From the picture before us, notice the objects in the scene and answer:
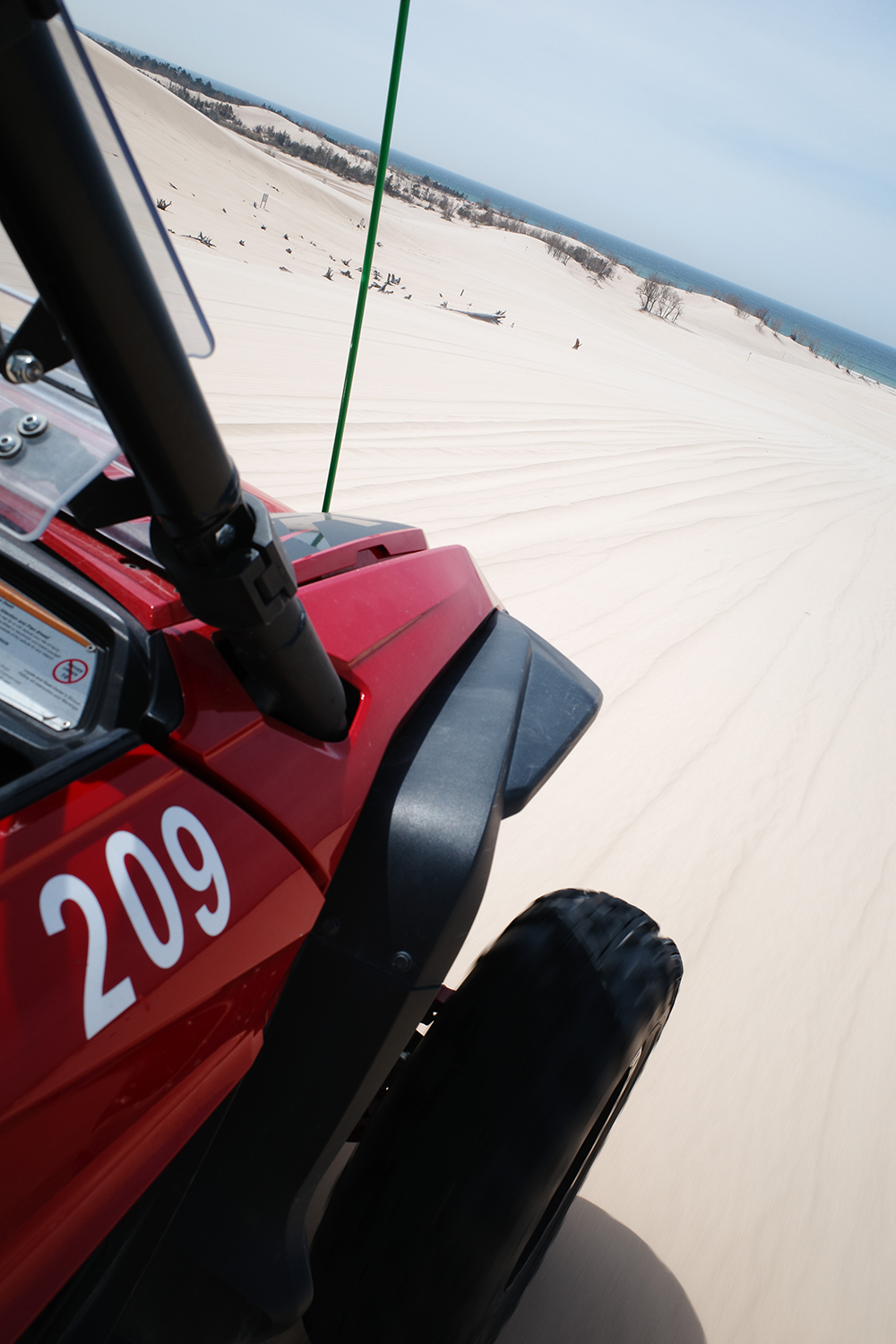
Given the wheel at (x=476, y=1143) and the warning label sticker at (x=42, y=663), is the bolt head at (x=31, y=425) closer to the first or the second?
the warning label sticker at (x=42, y=663)

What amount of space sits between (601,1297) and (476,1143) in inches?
29.7

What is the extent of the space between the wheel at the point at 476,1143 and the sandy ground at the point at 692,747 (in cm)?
58

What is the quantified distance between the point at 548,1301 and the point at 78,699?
1409 millimetres

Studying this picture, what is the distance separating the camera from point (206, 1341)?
3.10ft

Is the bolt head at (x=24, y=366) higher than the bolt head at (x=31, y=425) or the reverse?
higher

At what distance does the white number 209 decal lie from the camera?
0.67 meters

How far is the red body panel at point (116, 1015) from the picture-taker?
63cm

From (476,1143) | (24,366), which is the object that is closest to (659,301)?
(476,1143)

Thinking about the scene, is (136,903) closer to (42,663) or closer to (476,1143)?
(42,663)

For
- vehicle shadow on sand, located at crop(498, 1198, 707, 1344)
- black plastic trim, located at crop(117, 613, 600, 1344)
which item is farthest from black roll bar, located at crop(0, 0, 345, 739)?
vehicle shadow on sand, located at crop(498, 1198, 707, 1344)

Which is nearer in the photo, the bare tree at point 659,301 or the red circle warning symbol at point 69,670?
the red circle warning symbol at point 69,670

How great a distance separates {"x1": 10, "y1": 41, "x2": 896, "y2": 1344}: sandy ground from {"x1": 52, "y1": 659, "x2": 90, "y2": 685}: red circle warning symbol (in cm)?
138

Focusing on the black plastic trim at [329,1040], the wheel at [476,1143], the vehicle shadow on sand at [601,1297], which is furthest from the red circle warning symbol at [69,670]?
the vehicle shadow on sand at [601,1297]

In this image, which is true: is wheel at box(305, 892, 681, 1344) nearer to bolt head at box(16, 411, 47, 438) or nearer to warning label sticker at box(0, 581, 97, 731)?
warning label sticker at box(0, 581, 97, 731)
